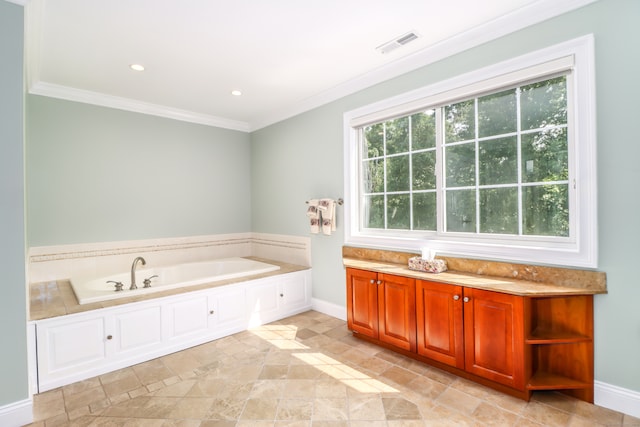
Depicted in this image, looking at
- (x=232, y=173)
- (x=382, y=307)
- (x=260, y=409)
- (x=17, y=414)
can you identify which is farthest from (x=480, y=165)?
(x=17, y=414)

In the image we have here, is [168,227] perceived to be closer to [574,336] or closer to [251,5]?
[251,5]

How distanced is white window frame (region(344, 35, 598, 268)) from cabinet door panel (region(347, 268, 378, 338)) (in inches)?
16.7

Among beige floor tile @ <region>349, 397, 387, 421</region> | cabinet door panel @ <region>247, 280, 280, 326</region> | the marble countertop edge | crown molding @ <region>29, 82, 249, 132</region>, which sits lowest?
beige floor tile @ <region>349, 397, 387, 421</region>

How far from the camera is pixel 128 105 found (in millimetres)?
3748

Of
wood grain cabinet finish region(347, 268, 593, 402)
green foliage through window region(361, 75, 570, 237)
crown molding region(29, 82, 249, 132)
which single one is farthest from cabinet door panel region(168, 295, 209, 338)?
crown molding region(29, 82, 249, 132)

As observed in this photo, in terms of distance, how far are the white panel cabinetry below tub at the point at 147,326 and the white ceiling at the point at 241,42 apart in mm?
2091

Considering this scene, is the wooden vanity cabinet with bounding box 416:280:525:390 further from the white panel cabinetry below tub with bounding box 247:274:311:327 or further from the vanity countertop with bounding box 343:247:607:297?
the white panel cabinetry below tub with bounding box 247:274:311:327

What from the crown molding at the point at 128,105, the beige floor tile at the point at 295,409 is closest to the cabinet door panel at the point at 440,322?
the beige floor tile at the point at 295,409

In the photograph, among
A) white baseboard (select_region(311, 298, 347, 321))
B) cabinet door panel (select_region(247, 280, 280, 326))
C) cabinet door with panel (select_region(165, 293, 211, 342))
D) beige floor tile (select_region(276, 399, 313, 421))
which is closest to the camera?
beige floor tile (select_region(276, 399, 313, 421))

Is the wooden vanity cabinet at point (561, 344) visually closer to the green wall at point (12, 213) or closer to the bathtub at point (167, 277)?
the bathtub at point (167, 277)

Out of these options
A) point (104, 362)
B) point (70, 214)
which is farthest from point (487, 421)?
point (70, 214)

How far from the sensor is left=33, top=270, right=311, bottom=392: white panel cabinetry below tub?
2279mm

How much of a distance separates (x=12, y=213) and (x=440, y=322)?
290 cm

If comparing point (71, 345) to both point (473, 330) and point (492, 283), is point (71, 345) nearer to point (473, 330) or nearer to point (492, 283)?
point (473, 330)
